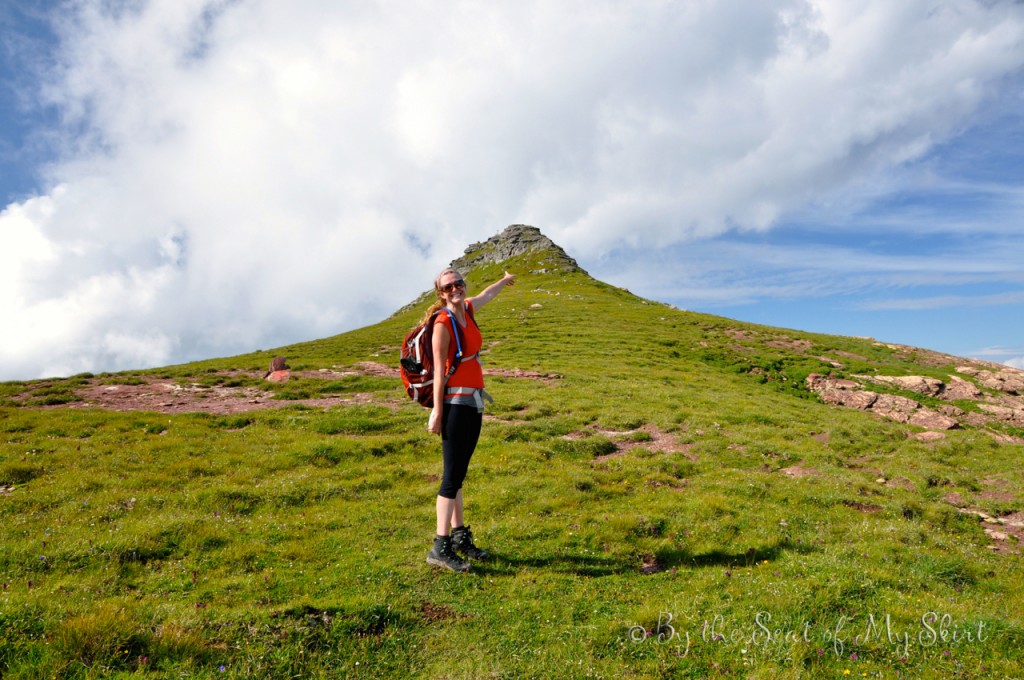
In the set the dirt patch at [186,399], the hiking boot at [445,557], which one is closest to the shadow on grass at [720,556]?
the hiking boot at [445,557]

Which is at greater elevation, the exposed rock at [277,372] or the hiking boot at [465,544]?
the exposed rock at [277,372]

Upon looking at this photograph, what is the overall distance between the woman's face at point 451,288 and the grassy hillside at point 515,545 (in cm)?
498

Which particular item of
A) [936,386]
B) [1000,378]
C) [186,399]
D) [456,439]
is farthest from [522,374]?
[1000,378]

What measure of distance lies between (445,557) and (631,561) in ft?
12.7

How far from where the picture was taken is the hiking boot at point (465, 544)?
30.4ft

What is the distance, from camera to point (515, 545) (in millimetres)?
10234

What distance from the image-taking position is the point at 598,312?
6488 centimetres

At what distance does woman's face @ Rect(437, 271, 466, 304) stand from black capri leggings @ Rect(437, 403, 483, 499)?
6.17 ft

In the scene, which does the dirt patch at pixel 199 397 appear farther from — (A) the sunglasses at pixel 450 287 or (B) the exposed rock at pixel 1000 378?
(B) the exposed rock at pixel 1000 378

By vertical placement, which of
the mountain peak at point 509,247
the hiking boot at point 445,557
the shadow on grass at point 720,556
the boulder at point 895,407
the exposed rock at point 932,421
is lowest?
the shadow on grass at point 720,556

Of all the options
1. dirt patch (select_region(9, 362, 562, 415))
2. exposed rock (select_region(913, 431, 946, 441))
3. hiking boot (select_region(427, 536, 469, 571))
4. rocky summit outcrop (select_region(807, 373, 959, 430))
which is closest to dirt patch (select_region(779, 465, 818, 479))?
exposed rock (select_region(913, 431, 946, 441))

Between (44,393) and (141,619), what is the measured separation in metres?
26.1

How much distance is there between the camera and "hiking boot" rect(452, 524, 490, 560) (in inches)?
365

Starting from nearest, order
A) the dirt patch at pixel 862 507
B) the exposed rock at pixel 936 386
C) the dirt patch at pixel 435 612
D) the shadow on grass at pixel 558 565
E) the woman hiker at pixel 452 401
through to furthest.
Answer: the dirt patch at pixel 435 612
the woman hiker at pixel 452 401
the shadow on grass at pixel 558 565
the dirt patch at pixel 862 507
the exposed rock at pixel 936 386
